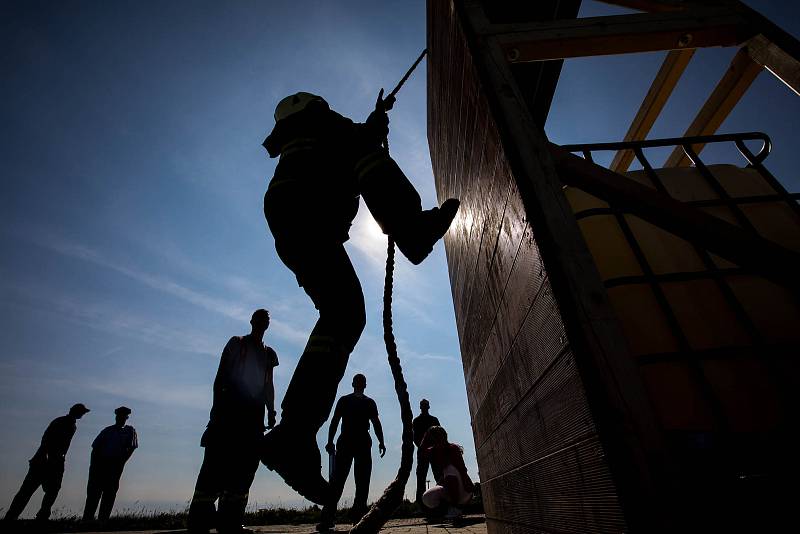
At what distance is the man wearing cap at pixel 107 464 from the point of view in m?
6.31

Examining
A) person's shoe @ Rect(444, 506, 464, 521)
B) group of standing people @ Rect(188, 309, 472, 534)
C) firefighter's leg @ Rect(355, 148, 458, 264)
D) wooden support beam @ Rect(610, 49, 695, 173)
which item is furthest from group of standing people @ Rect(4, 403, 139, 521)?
wooden support beam @ Rect(610, 49, 695, 173)

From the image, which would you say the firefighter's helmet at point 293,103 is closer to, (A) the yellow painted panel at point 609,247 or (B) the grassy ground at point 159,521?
(A) the yellow painted panel at point 609,247

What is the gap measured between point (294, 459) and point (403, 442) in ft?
1.50

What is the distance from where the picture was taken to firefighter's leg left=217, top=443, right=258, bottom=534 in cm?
310

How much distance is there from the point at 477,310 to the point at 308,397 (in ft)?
4.53

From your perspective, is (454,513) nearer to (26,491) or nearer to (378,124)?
(378,124)

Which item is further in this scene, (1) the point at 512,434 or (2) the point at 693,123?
(2) the point at 693,123

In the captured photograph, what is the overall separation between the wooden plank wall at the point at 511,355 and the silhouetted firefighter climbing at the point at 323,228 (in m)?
0.37

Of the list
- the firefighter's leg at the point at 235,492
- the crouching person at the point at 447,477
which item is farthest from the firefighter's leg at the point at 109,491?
the crouching person at the point at 447,477

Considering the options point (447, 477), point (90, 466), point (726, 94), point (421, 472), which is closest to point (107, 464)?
point (90, 466)

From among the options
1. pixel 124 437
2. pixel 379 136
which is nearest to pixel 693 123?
pixel 379 136

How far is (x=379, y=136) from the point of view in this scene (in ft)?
6.54

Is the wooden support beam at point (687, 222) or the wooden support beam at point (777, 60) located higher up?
the wooden support beam at point (777, 60)

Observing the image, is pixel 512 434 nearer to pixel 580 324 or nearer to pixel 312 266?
pixel 580 324
